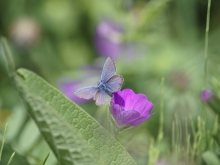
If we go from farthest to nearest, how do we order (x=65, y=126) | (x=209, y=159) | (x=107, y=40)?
(x=107, y=40) < (x=209, y=159) < (x=65, y=126)

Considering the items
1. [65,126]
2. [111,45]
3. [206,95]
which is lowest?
[65,126]

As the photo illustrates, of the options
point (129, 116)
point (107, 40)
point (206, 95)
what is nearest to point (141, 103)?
point (129, 116)

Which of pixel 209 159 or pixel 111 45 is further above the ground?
pixel 111 45

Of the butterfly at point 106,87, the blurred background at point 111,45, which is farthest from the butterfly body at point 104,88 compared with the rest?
the blurred background at point 111,45

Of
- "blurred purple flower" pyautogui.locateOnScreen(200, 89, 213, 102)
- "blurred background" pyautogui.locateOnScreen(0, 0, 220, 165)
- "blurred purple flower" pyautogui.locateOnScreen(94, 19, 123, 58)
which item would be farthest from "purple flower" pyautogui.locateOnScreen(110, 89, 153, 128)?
"blurred purple flower" pyautogui.locateOnScreen(94, 19, 123, 58)

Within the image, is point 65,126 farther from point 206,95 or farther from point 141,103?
point 206,95

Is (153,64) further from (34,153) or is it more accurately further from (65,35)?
(34,153)

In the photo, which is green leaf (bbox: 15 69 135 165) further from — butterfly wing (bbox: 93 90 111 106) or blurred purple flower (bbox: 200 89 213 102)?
blurred purple flower (bbox: 200 89 213 102)

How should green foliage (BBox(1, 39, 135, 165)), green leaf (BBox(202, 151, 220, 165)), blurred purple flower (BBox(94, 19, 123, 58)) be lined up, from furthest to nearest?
blurred purple flower (BBox(94, 19, 123, 58)), green leaf (BBox(202, 151, 220, 165)), green foliage (BBox(1, 39, 135, 165))

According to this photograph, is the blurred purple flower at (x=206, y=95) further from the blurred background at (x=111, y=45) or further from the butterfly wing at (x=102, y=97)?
the blurred background at (x=111, y=45)
